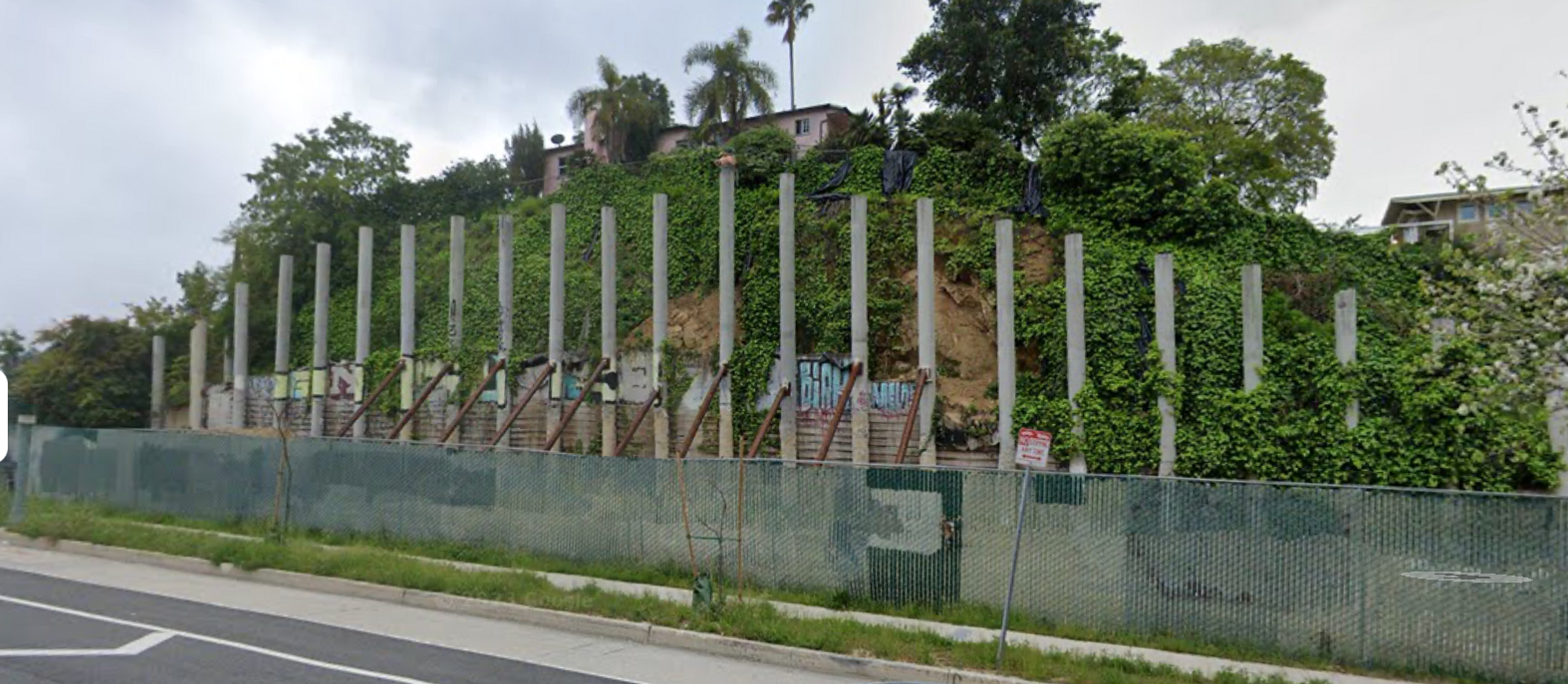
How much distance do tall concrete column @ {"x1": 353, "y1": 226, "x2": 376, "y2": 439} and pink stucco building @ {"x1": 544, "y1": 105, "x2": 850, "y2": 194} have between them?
1262 centimetres

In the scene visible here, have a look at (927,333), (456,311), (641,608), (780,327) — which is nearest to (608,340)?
(780,327)

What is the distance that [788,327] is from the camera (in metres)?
24.6

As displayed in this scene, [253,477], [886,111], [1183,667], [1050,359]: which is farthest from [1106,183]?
[253,477]

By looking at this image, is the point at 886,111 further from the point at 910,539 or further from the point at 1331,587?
the point at 1331,587

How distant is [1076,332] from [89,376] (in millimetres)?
35910

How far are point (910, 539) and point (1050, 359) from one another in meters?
11.7

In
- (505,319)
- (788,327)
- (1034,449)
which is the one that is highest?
(505,319)

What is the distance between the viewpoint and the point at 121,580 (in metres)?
16.5

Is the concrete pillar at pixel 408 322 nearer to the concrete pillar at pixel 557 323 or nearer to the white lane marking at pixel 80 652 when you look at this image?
the concrete pillar at pixel 557 323

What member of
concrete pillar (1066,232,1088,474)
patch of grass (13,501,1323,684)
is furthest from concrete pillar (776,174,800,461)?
patch of grass (13,501,1323,684)

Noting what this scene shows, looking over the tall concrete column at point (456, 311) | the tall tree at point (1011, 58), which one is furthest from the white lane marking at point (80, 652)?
the tall tree at point (1011, 58)

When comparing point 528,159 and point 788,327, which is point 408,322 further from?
point 528,159

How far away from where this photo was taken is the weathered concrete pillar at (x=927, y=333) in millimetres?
23000

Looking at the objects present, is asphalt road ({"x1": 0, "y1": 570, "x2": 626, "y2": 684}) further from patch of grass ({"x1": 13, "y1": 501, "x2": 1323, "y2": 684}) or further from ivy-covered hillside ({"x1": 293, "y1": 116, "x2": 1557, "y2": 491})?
ivy-covered hillside ({"x1": 293, "y1": 116, "x2": 1557, "y2": 491})
